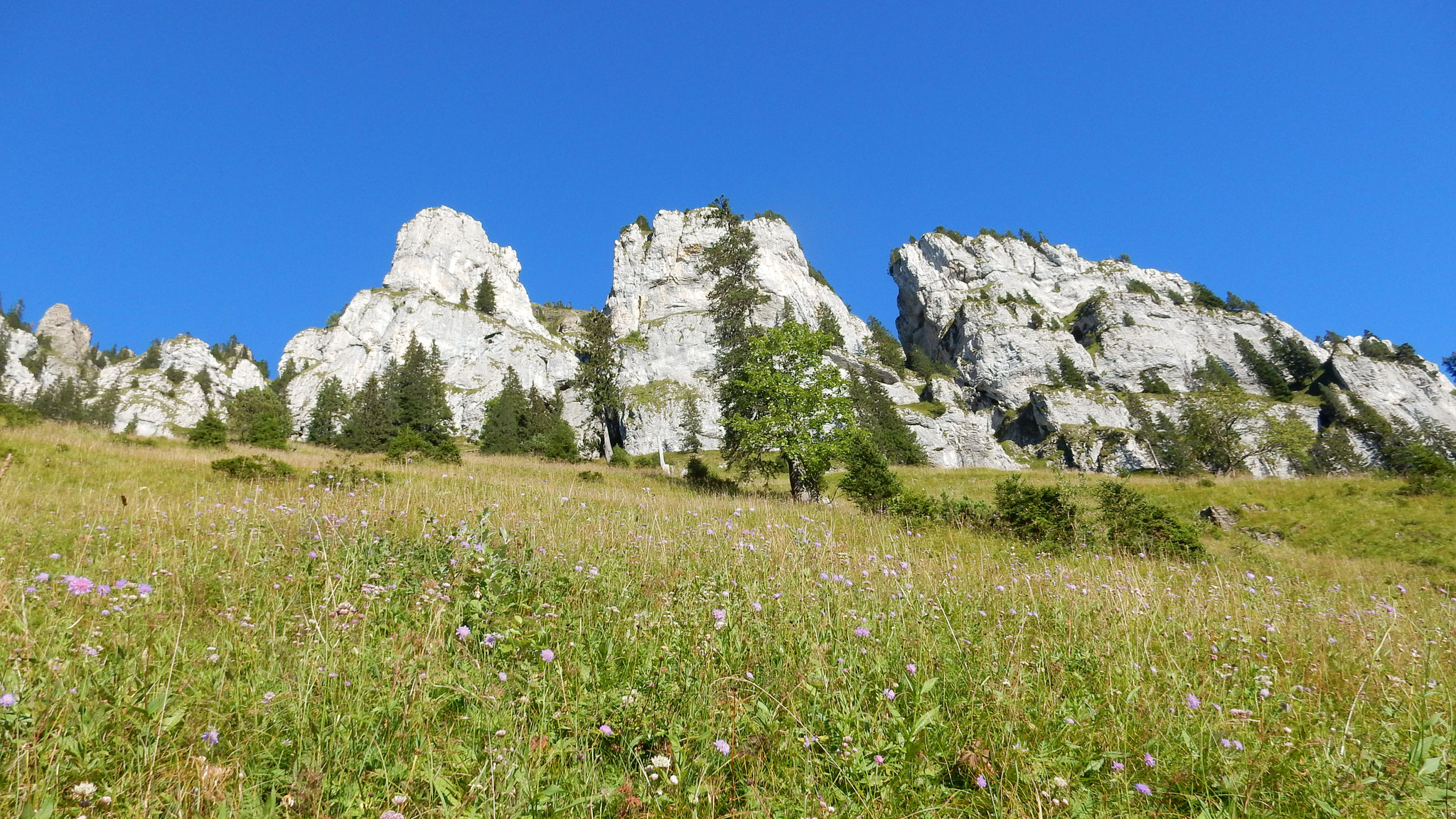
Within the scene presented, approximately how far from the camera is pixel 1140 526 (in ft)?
37.9

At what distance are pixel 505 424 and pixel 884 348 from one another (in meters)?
80.8

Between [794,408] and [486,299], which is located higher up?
[486,299]

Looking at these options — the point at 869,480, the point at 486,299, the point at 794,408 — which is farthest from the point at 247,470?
the point at 486,299

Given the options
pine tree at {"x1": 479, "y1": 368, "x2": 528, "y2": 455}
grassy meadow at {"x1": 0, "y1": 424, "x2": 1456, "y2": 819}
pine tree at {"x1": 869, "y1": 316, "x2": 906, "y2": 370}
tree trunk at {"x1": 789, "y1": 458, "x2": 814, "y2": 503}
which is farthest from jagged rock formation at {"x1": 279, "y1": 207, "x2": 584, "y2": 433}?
grassy meadow at {"x1": 0, "y1": 424, "x2": 1456, "y2": 819}

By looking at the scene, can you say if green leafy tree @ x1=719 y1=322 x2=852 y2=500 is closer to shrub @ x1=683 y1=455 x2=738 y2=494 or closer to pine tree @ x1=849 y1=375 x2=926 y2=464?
shrub @ x1=683 y1=455 x2=738 y2=494

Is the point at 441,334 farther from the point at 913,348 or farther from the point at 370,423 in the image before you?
the point at 913,348

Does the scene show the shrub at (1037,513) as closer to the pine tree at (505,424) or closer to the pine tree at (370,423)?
the pine tree at (505,424)

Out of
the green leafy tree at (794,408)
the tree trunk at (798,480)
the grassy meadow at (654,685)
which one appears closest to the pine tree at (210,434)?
the grassy meadow at (654,685)

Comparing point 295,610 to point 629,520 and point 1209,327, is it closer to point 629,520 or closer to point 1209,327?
point 629,520

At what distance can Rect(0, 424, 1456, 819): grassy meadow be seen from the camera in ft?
6.76

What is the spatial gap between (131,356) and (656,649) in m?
212

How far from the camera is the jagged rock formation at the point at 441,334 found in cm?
10669

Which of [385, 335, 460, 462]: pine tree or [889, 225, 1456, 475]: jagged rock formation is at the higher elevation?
[889, 225, 1456, 475]: jagged rock formation

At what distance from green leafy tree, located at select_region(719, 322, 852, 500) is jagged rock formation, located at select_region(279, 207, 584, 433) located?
75571 mm
